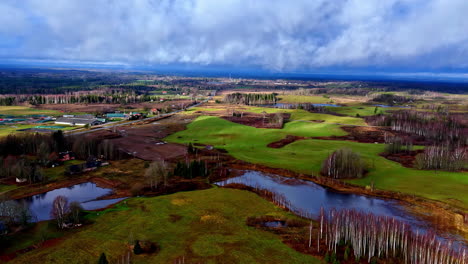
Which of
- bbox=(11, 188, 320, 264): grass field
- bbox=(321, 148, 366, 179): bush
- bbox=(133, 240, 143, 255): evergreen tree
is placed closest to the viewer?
bbox=(11, 188, 320, 264): grass field

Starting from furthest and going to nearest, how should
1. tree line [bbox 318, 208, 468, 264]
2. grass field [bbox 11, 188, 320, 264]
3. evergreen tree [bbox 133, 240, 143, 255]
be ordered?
evergreen tree [bbox 133, 240, 143, 255] → grass field [bbox 11, 188, 320, 264] → tree line [bbox 318, 208, 468, 264]

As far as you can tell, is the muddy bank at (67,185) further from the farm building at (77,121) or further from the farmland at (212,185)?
the farm building at (77,121)

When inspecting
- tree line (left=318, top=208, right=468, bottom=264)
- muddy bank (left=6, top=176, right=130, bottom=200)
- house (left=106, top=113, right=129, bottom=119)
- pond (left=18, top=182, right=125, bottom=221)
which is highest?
house (left=106, top=113, right=129, bottom=119)

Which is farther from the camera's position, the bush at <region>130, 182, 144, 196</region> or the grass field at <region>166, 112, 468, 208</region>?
the grass field at <region>166, 112, 468, 208</region>

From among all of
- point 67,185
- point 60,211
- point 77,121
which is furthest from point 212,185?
point 77,121

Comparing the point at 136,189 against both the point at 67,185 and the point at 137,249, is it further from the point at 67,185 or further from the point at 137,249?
the point at 137,249

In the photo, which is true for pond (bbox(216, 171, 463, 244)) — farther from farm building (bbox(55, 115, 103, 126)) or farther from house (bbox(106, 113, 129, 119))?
house (bbox(106, 113, 129, 119))

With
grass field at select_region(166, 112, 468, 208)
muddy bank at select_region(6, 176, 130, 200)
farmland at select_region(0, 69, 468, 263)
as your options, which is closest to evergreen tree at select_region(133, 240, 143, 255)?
farmland at select_region(0, 69, 468, 263)
